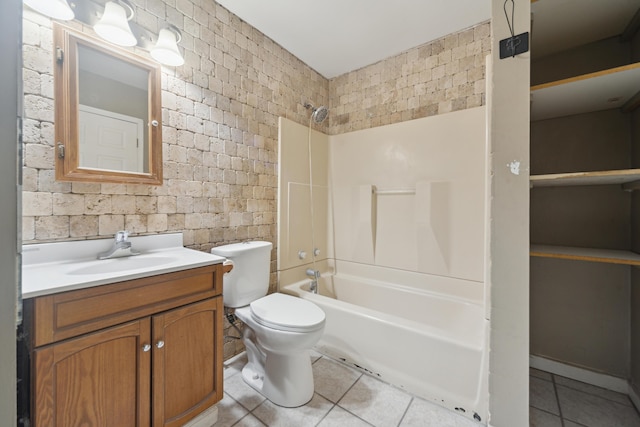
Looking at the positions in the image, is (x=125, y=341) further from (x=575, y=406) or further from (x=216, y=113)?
(x=575, y=406)

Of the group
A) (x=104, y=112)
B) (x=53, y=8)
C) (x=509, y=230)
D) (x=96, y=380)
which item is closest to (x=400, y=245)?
(x=509, y=230)

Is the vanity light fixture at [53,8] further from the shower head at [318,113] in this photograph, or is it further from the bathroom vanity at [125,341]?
the shower head at [318,113]

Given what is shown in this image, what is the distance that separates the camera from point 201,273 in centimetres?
128

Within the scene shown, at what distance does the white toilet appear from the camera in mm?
1445

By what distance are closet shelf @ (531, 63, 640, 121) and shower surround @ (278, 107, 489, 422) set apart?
0.39 metres

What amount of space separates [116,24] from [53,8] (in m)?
0.23

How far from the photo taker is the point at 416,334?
1.58 metres

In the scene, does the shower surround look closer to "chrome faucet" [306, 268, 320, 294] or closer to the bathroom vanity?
"chrome faucet" [306, 268, 320, 294]

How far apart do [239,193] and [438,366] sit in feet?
5.80

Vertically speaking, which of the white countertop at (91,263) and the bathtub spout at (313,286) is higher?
the white countertop at (91,263)

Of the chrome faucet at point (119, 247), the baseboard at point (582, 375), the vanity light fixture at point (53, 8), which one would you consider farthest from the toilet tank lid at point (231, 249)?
the baseboard at point (582, 375)

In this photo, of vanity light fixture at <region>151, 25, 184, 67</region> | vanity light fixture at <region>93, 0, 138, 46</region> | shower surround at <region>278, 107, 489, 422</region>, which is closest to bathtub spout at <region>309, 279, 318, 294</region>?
shower surround at <region>278, 107, 489, 422</region>

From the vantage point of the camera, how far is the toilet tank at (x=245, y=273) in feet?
5.55

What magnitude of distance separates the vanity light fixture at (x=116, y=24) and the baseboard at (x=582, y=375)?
3.24 meters
